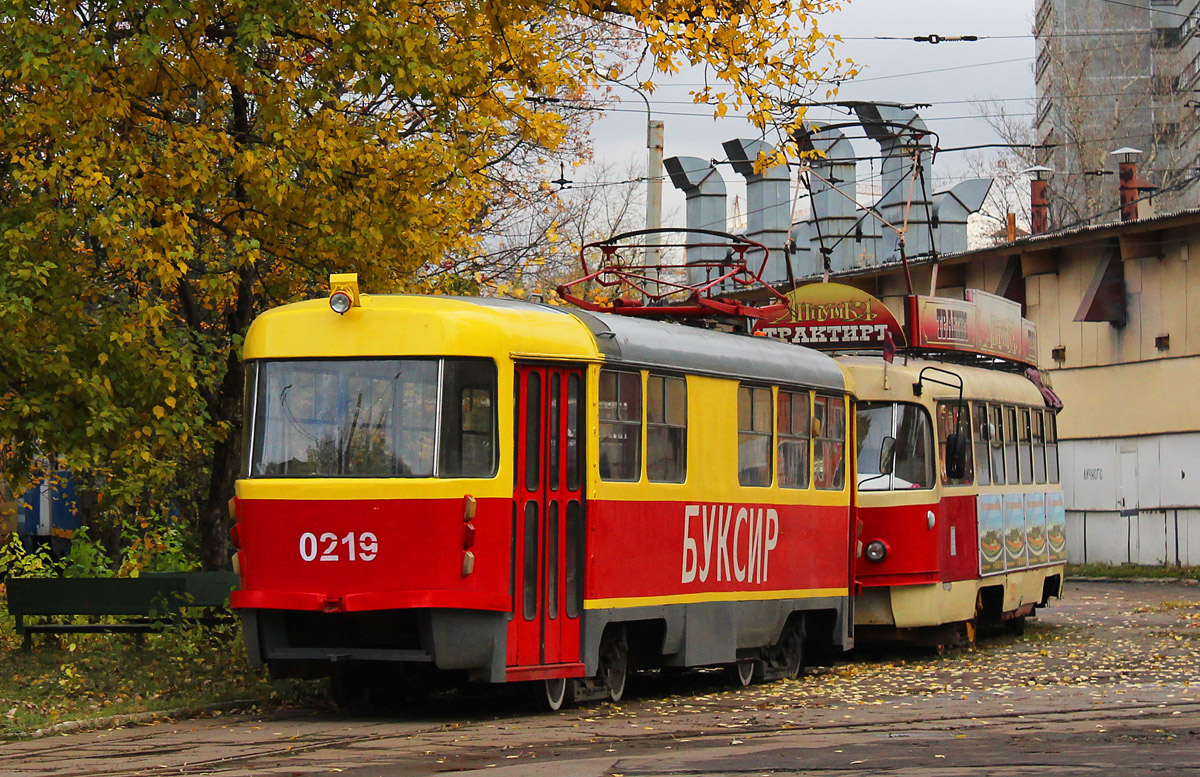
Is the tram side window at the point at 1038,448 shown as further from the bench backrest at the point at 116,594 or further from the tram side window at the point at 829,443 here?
the bench backrest at the point at 116,594

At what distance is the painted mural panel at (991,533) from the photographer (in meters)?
Result: 19.5

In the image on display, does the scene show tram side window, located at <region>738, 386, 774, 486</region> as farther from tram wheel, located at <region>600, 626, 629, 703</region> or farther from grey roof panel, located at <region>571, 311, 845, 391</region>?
tram wheel, located at <region>600, 626, 629, 703</region>

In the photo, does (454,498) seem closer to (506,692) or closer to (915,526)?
(506,692)

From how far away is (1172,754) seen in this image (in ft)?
33.4

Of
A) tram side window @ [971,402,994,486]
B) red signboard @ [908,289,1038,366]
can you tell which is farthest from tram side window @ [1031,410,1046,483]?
tram side window @ [971,402,994,486]

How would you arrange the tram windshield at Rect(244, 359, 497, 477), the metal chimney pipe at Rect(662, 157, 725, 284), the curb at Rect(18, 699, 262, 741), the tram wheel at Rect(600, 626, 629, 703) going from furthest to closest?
the metal chimney pipe at Rect(662, 157, 725, 284) < the tram wheel at Rect(600, 626, 629, 703) < the tram windshield at Rect(244, 359, 497, 477) < the curb at Rect(18, 699, 262, 741)

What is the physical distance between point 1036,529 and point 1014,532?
1329 mm

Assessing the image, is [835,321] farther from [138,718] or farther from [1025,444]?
[138,718]

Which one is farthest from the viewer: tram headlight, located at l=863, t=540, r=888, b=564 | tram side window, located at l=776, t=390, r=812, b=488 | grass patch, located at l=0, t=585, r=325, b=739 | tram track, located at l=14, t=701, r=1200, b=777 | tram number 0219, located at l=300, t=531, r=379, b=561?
tram headlight, located at l=863, t=540, r=888, b=564

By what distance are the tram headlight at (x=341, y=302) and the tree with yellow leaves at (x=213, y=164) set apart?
2.25 m

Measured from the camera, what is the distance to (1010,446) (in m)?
21.0

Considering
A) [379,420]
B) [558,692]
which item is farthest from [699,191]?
[379,420]

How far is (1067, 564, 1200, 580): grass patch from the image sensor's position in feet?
111

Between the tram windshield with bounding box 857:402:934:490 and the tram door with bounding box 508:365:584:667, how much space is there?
19.2 ft
